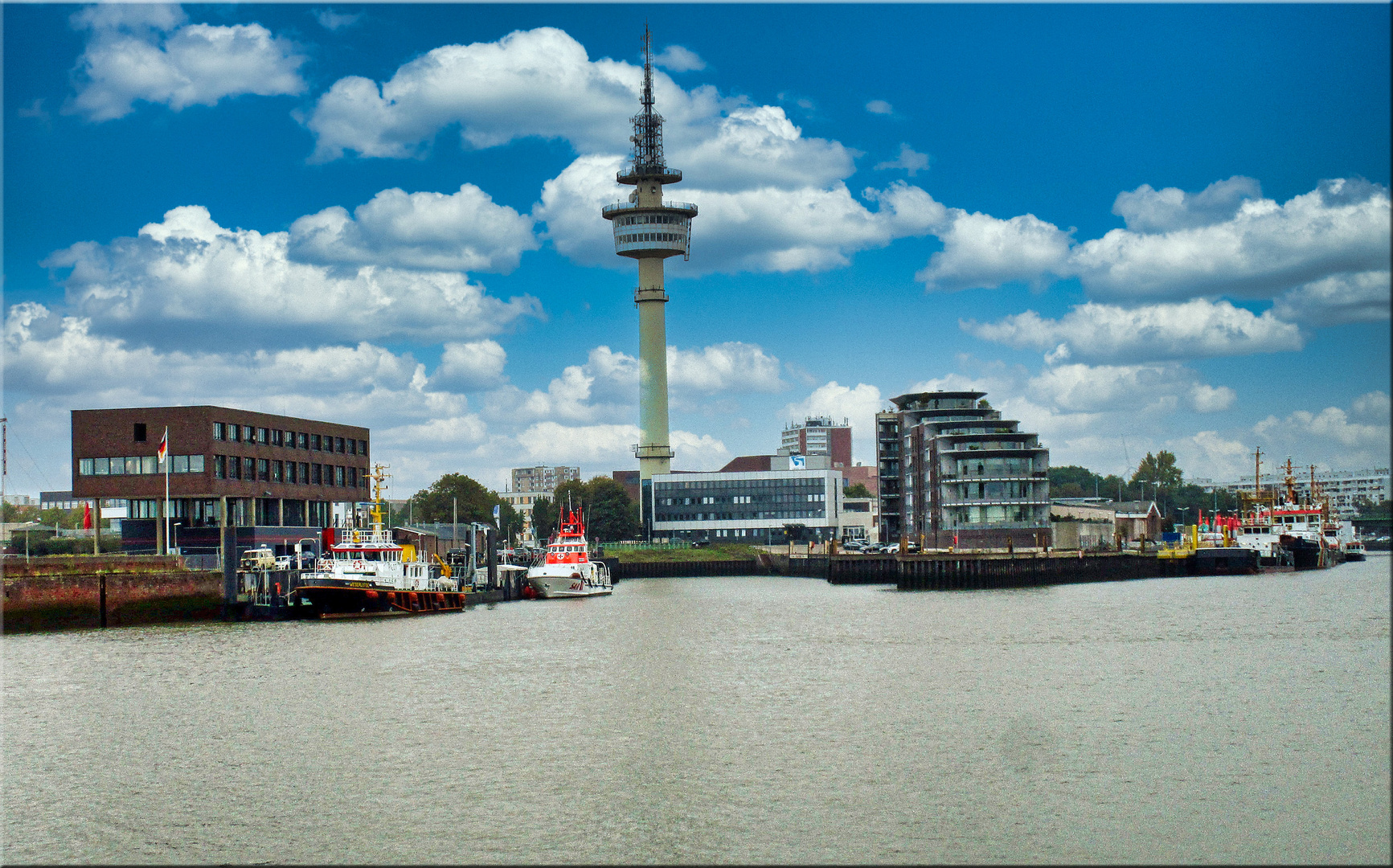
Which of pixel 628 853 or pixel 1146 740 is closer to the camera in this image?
pixel 628 853

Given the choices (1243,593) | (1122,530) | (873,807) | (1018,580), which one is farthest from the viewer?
(1122,530)

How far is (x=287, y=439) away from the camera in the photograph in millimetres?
120812

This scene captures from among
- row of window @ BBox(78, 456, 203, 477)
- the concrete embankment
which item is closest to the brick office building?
row of window @ BBox(78, 456, 203, 477)

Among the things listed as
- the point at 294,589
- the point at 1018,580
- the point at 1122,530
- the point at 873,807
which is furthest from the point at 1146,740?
the point at 1122,530

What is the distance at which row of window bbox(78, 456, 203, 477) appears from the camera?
10581 cm

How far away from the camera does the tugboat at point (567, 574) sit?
108062 mm

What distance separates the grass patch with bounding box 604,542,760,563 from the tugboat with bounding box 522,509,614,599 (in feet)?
173

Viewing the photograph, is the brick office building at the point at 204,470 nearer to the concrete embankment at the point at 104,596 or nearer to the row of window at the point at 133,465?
the row of window at the point at 133,465

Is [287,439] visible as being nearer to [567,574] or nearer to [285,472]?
[285,472]

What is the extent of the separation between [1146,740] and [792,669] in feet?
62.1

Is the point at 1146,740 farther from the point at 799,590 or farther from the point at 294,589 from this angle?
the point at 799,590

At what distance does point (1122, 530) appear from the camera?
534 ft

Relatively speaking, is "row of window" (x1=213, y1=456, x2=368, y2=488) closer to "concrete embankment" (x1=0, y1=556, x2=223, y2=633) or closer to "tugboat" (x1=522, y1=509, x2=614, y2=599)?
"tugboat" (x1=522, y1=509, x2=614, y2=599)

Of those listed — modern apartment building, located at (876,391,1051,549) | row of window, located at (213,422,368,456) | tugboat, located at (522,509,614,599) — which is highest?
row of window, located at (213,422,368,456)
